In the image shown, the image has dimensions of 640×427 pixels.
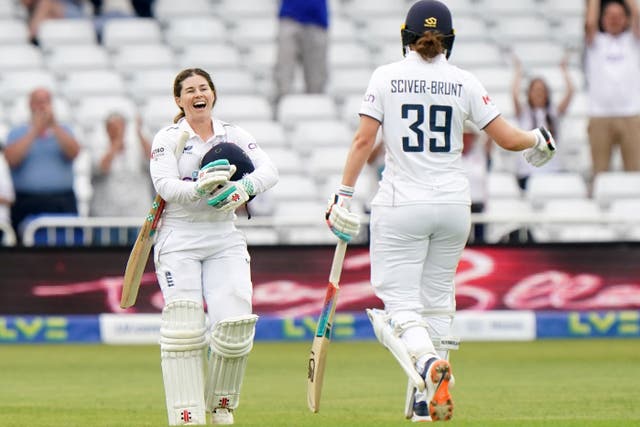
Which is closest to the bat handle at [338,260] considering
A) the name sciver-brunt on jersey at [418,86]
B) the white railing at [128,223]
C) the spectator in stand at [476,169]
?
the name sciver-brunt on jersey at [418,86]

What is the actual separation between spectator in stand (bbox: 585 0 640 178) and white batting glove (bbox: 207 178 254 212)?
812cm

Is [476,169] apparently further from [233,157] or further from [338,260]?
[233,157]

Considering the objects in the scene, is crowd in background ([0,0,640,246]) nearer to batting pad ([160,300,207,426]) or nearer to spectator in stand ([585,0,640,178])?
spectator in stand ([585,0,640,178])

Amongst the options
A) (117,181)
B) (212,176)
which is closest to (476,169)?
(117,181)

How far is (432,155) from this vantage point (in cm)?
766

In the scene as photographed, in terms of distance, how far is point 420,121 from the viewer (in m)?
7.64

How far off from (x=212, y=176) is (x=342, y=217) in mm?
652

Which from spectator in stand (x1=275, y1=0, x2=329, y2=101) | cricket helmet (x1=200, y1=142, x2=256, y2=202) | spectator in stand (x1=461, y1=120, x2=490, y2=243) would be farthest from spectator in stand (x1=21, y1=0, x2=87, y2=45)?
cricket helmet (x1=200, y1=142, x2=256, y2=202)

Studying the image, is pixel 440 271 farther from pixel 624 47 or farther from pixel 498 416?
pixel 624 47

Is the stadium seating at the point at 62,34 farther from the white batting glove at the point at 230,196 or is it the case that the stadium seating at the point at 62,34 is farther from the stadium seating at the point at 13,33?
the white batting glove at the point at 230,196

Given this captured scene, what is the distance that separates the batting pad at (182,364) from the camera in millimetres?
7684

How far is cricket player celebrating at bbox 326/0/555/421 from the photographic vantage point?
25.0 feet

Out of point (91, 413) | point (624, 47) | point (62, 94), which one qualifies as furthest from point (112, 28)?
point (91, 413)

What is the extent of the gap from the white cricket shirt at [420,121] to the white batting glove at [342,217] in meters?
0.16
